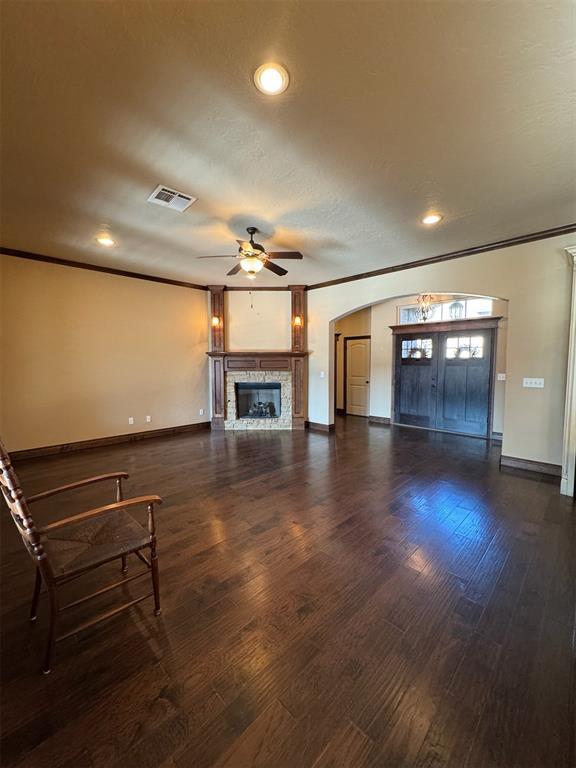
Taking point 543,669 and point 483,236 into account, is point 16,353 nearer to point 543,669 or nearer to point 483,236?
point 543,669

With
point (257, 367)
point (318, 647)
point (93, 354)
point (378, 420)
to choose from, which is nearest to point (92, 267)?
point (93, 354)

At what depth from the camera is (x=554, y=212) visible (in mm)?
3281

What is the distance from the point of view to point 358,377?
8047 millimetres

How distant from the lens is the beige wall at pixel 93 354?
14.8 feet

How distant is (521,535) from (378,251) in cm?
386

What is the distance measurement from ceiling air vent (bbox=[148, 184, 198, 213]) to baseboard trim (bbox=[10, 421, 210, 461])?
4152mm

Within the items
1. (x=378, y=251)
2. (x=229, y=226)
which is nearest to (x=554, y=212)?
(x=378, y=251)

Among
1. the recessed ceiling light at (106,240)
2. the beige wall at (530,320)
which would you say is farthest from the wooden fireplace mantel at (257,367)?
the beige wall at (530,320)

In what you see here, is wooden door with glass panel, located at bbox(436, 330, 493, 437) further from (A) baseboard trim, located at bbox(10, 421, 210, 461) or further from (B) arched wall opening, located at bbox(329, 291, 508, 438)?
(A) baseboard trim, located at bbox(10, 421, 210, 461)

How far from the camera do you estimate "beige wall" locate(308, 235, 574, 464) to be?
12.2 feet

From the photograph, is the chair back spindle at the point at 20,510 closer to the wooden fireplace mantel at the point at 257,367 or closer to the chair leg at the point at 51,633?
the chair leg at the point at 51,633

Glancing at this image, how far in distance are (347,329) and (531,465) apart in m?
5.22

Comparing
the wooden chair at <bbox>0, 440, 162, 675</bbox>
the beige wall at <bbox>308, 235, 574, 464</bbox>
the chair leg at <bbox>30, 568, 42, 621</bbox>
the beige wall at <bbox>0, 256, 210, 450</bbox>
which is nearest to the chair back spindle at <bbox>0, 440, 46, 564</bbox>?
the wooden chair at <bbox>0, 440, 162, 675</bbox>

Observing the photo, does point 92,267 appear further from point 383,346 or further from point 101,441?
point 383,346
